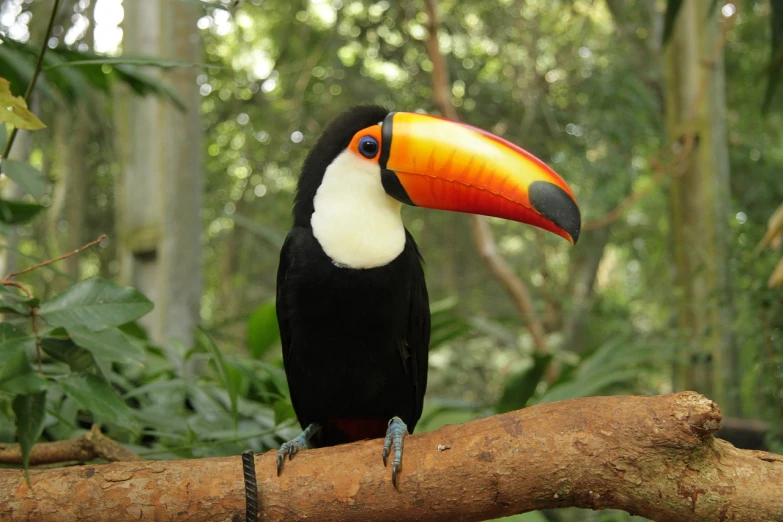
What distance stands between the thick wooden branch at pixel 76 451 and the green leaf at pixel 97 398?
190 mm

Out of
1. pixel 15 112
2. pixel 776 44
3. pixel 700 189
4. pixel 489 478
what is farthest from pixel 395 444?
pixel 700 189

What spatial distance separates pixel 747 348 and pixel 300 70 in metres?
3.44

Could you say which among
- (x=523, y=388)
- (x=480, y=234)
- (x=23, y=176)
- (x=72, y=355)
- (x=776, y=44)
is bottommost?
(x=523, y=388)

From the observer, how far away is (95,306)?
51.1 inches

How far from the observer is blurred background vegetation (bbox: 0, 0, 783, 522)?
1.82 metres

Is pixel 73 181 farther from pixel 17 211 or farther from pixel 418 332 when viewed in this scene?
pixel 418 332

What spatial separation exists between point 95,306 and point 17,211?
632 millimetres

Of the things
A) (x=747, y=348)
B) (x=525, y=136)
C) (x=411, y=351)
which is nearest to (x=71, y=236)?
(x=525, y=136)

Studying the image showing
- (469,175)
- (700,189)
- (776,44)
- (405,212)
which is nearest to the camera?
(469,175)

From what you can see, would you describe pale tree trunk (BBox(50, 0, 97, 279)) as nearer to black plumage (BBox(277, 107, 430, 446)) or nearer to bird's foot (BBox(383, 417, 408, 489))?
black plumage (BBox(277, 107, 430, 446))

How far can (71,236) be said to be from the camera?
14.4 ft

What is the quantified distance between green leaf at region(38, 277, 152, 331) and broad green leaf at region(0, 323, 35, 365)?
0.05 metres

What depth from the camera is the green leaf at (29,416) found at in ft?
4.03

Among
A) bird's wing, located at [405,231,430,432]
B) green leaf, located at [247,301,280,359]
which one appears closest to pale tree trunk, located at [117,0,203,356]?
green leaf, located at [247,301,280,359]
